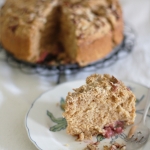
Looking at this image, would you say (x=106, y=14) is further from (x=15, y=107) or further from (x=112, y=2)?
(x=15, y=107)


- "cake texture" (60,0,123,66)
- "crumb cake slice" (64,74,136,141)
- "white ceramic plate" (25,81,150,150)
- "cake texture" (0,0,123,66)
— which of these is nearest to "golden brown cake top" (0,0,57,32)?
"cake texture" (0,0,123,66)

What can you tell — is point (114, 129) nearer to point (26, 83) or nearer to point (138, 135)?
point (138, 135)

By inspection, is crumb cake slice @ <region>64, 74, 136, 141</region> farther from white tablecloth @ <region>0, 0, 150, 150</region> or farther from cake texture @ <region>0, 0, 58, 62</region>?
cake texture @ <region>0, 0, 58, 62</region>

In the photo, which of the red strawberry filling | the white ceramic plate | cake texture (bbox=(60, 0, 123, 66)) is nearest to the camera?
the white ceramic plate

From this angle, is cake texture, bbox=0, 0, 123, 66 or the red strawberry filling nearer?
the red strawberry filling

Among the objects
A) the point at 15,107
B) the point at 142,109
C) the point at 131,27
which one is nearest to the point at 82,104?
the point at 142,109

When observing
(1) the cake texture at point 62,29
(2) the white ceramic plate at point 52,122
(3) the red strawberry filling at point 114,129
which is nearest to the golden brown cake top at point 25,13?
(1) the cake texture at point 62,29

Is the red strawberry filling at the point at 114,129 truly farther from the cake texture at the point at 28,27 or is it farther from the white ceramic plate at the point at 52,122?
the cake texture at the point at 28,27

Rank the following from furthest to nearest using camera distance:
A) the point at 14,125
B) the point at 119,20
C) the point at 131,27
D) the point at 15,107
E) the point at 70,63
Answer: the point at 131,27 → the point at 119,20 → the point at 70,63 → the point at 15,107 → the point at 14,125
